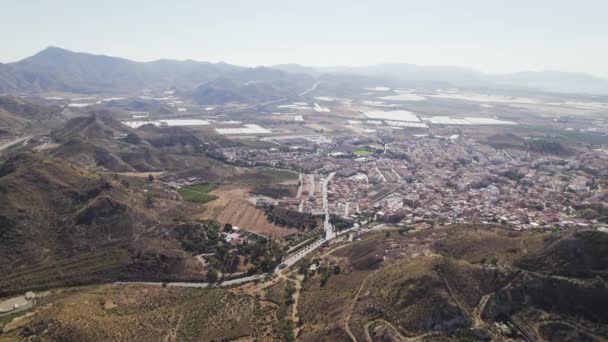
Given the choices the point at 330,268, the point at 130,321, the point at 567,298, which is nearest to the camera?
the point at 567,298

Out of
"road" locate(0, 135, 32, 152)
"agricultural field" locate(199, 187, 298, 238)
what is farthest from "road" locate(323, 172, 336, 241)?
"road" locate(0, 135, 32, 152)

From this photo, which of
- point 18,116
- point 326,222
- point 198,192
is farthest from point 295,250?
point 18,116

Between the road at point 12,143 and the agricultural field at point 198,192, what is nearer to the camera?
the agricultural field at point 198,192

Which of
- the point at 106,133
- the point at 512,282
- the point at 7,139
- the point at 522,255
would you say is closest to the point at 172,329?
the point at 512,282

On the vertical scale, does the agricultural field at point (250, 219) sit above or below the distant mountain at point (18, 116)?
below

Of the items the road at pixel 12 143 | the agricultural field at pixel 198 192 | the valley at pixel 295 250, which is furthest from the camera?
the road at pixel 12 143

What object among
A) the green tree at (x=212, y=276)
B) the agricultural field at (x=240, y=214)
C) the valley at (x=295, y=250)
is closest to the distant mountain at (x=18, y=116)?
the valley at (x=295, y=250)

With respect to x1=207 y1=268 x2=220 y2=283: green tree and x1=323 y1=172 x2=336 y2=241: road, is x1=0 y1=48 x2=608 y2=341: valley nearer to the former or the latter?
x1=207 y1=268 x2=220 y2=283: green tree

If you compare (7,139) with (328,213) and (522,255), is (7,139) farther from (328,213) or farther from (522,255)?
(522,255)

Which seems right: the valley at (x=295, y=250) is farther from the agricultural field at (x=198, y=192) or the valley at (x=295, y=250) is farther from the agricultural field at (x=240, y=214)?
the agricultural field at (x=198, y=192)

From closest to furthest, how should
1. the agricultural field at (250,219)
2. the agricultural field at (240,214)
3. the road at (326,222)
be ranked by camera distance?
the road at (326,222) → the agricultural field at (250,219) → the agricultural field at (240,214)

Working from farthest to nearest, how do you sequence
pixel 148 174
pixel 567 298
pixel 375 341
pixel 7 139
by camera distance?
pixel 7 139
pixel 148 174
pixel 567 298
pixel 375 341
